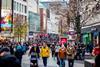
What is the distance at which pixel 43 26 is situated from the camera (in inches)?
7628

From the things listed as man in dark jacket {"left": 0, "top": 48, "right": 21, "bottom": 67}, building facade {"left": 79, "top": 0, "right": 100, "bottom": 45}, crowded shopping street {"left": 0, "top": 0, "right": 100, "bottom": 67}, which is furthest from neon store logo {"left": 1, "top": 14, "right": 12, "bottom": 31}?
man in dark jacket {"left": 0, "top": 48, "right": 21, "bottom": 67}

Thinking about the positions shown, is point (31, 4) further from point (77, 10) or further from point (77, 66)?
point (77, 66)

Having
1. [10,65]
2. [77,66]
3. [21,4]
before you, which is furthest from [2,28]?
[21,4]

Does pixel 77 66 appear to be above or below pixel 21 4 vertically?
below

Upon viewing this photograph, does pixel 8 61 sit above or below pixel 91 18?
below

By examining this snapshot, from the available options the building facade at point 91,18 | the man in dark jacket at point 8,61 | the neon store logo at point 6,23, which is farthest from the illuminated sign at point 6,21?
the man in dark jacket at point 8,61

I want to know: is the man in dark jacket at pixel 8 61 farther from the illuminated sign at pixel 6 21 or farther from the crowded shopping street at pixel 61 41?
the illuminated sign at pixel 6 21

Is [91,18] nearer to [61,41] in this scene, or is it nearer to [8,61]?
[61,41]

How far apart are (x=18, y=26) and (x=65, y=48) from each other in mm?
68117

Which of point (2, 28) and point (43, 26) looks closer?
point (2, 28)

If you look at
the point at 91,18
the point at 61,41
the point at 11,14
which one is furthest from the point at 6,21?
the point at 91,18

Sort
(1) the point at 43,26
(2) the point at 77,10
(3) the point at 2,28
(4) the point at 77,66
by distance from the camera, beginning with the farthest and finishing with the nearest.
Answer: (1) the point at 43,26
(2) the point at 77,10
(3) the point at 2,28
(4) the point at 77,66

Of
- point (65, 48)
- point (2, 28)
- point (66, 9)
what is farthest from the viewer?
point (66, 9)

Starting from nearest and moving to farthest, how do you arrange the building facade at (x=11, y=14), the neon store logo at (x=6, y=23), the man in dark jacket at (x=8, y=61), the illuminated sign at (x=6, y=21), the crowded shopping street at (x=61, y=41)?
the man in dark jacket at (x=8, y=61), the crowded shopping street at (x=61, y=41), the illuminated sign at (x=6, y=21), the neon store logo at (x=6, y=23), the building facade at (x=11, y=14)
